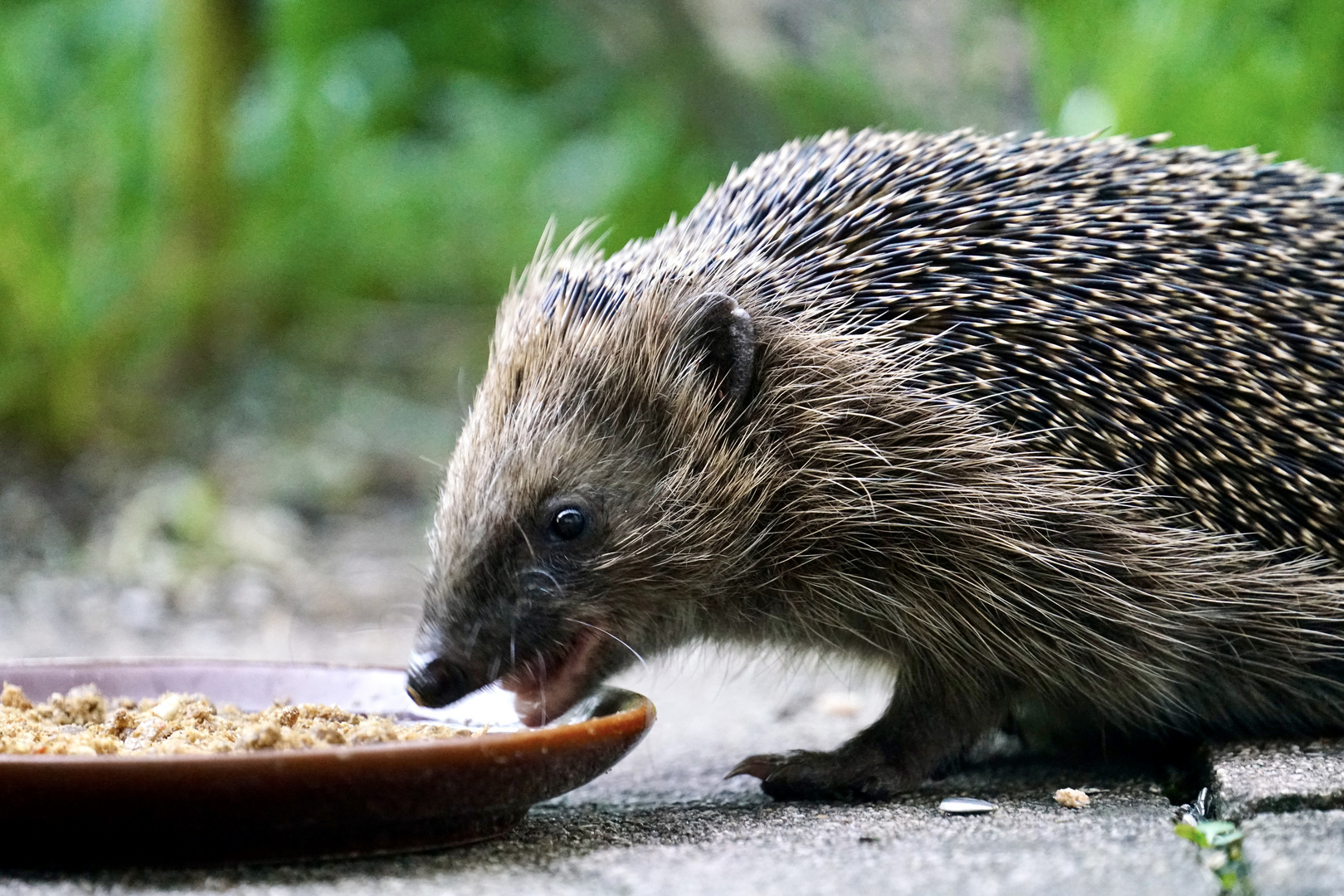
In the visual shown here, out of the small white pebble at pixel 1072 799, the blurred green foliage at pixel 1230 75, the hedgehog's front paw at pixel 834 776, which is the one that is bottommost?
the small white pebble at pixel 1072 799

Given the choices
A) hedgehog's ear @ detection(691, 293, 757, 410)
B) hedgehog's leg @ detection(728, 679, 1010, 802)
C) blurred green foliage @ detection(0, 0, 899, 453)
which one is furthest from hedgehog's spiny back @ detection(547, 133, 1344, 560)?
blurred green foliage @ detection(0, 0, 899, 453)

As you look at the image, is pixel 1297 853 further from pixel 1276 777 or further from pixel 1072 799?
pixel 1072 799

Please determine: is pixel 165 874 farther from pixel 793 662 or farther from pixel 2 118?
pixel 2 118

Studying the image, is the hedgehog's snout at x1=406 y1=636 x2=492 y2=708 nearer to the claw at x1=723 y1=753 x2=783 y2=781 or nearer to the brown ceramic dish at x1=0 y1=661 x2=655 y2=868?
the brown ceramic dish at x1=0 y1=661 x2=655 y2=868

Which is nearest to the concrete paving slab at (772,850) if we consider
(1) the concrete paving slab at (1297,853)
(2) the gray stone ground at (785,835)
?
(2) the gray stone ground at (785,835)

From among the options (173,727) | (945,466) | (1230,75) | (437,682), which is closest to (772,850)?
(437,682)

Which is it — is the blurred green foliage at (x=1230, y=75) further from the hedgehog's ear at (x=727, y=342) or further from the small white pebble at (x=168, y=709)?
the small white pebble at (x=168, y=709)
